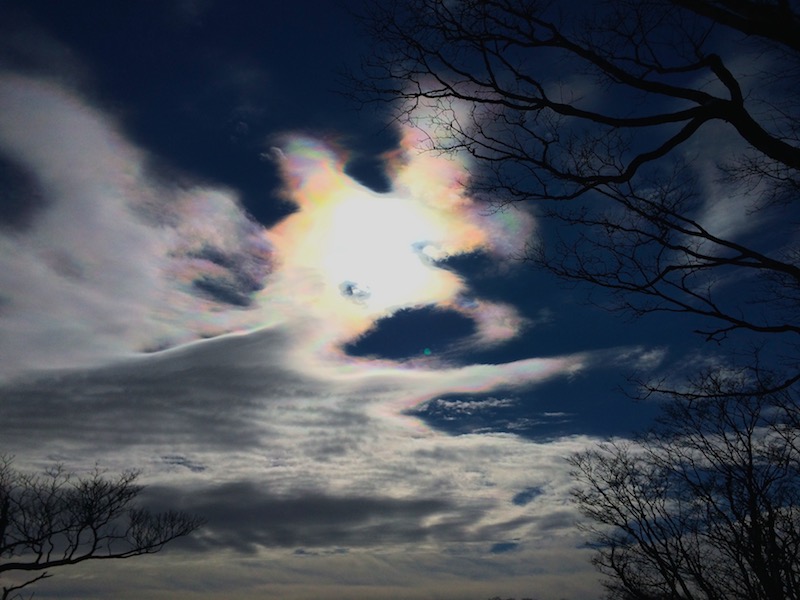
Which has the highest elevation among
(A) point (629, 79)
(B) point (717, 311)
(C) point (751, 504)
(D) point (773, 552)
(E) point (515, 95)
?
(E) point (515, 95)

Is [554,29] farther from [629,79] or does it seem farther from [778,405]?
[778,405]

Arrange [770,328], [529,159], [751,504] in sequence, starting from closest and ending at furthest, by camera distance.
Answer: [770,328] → [529,159] → [751,504]

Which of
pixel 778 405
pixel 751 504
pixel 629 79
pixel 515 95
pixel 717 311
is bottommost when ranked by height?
pixel 751 504

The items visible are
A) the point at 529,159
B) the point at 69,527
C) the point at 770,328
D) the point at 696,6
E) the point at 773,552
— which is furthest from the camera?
the point at 69,527

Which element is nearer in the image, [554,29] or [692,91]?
[692,91]

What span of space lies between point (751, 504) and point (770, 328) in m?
10.5

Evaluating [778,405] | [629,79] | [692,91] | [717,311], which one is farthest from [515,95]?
[778,405]

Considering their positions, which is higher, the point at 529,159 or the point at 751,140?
the point at 529,159

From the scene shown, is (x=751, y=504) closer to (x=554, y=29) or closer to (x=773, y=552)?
(x=773, y=552)

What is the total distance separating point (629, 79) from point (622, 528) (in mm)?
14687

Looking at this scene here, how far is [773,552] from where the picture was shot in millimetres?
11477

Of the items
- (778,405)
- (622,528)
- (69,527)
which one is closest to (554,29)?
(778,405)

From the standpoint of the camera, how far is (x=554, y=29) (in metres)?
4.73

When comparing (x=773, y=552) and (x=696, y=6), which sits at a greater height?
(x=696, y=6)
